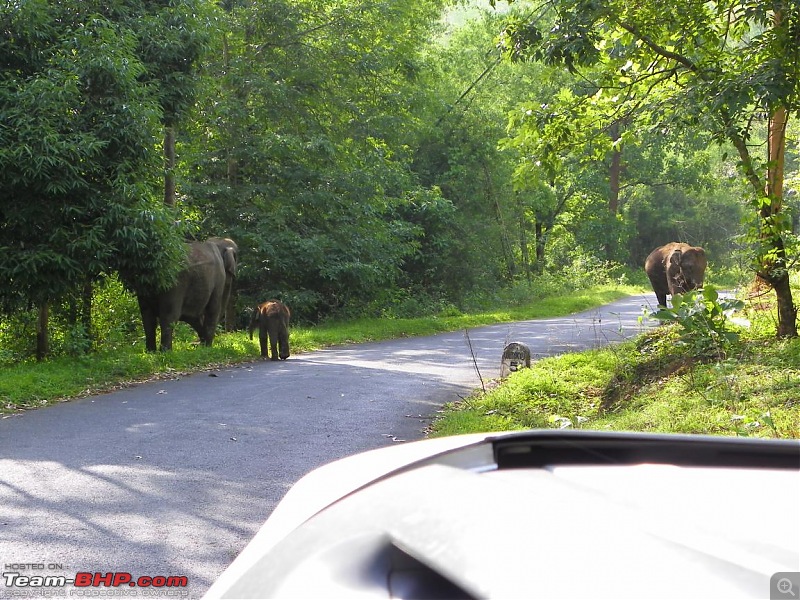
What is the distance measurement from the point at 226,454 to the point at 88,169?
7.04 meters

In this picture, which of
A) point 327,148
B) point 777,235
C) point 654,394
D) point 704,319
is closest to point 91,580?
point 654,394

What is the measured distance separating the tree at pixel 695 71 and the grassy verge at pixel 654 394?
138 centimetres

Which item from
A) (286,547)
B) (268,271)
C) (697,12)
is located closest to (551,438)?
(286,547)

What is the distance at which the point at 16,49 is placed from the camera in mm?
13391

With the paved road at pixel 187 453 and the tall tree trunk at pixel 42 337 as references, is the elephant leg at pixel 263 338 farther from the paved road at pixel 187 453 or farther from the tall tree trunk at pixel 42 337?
the tall tree trunk at pixel 42 337

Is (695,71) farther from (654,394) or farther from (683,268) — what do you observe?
(683,268)

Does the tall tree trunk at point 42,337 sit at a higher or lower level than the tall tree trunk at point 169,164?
lower

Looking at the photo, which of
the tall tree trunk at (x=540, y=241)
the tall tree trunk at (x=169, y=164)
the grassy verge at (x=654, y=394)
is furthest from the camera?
the tall tree trunk at (x=540, y=241)

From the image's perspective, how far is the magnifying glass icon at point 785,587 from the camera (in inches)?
45.0

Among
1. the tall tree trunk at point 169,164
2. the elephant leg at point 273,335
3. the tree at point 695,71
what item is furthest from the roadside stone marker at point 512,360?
the tall tree trunk at point 169,164

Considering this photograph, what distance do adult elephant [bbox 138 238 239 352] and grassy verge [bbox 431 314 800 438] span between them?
6692 mm

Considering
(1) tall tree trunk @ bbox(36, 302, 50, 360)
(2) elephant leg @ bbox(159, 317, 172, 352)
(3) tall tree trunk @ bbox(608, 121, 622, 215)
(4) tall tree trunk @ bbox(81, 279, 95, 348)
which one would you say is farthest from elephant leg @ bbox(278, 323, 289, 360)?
(3) tall tree trunk @ bbox(608, 121, 622, 215)

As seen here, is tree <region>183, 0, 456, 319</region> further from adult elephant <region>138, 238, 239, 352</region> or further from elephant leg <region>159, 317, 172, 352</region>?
elephant leg <region>159, 317, 172, 352</region>

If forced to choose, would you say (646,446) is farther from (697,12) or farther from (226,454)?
(697,12)
